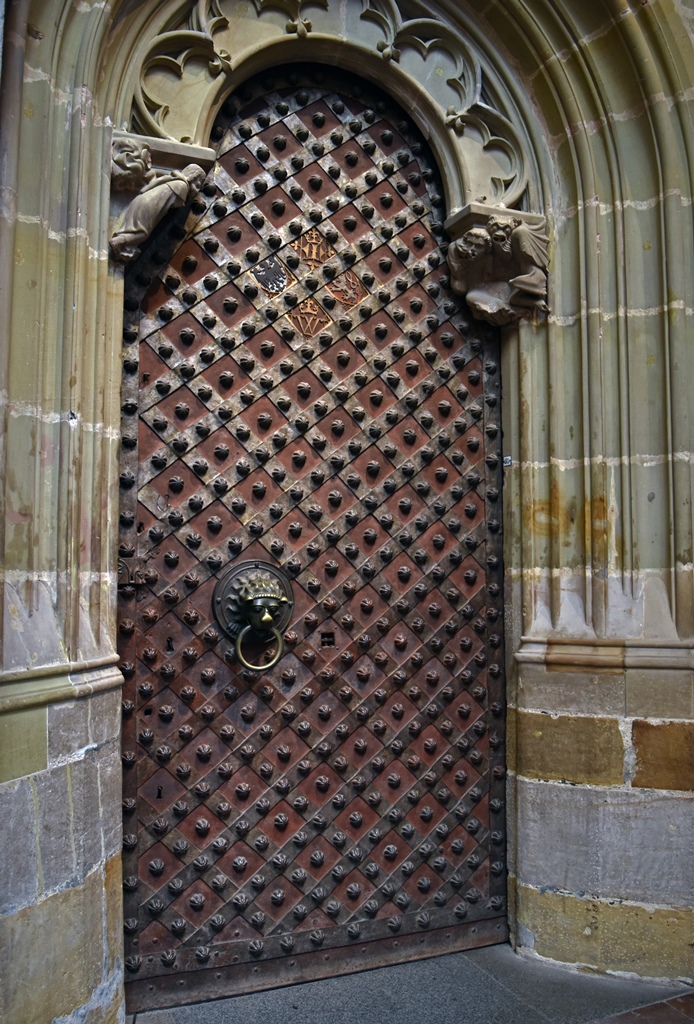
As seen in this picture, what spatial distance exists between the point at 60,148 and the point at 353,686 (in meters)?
2.24

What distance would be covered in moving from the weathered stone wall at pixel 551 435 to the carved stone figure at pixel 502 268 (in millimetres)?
98

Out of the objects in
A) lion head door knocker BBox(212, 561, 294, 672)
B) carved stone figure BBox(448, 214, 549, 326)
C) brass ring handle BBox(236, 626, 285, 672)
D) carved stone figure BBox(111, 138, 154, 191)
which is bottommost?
brass ring handle BBox(236, 626, 285, 672)

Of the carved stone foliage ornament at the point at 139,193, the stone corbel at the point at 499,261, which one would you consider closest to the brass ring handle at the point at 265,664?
the carved stone foliage ornament at the point at 139,193

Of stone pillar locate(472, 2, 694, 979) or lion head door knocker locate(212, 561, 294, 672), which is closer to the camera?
lion head door knocker locate(212, 561, 294, 672)

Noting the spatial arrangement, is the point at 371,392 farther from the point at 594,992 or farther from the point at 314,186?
the point at 594,992

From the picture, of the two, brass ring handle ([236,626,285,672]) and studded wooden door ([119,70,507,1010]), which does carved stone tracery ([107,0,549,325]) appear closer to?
studded wooden door ([119,70,507,1010])

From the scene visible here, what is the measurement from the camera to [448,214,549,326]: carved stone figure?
12.1 feet

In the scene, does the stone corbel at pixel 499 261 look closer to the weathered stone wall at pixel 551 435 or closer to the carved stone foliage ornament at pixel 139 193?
the weathered stone wall at pixel 551 435

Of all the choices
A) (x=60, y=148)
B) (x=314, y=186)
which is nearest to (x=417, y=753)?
(x=314, y=186)

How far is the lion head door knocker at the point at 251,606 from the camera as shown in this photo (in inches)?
129

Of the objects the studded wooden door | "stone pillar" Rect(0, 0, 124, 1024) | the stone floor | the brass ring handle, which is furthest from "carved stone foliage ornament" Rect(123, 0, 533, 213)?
the stone floor

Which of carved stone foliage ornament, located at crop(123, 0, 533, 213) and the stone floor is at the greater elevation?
carved stone foliage ornament, located at crop(123, 0, 533, 213)

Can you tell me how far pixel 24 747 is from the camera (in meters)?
2.58

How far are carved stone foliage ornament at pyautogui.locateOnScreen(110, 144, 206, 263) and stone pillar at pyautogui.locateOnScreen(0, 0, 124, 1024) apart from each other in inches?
2.7
